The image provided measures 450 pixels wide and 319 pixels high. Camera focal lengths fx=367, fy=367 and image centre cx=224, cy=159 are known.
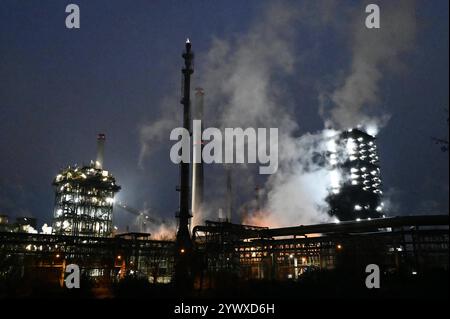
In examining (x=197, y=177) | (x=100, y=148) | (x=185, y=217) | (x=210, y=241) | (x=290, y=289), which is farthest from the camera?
(x=100, y=148)

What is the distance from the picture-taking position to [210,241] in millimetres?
28484

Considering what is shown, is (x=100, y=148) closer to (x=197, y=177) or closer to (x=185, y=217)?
(x=197, y=177)

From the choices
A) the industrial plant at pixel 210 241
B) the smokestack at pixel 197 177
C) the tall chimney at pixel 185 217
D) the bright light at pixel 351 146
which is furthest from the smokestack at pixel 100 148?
the bright light at pixel 351 146

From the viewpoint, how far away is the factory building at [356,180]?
55.5 metres

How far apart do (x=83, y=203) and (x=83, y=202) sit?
156 millimetres

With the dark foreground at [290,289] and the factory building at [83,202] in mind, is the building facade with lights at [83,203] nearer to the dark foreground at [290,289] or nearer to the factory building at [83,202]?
the factory building at [83,202]

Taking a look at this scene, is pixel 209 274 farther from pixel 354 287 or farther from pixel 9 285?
pixel 9 285

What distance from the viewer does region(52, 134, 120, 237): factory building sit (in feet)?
182

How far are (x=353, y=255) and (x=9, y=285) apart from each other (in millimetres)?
20026

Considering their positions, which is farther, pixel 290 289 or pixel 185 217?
pixel 185 217

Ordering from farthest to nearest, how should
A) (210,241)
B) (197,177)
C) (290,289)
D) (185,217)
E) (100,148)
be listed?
(100,148)
(197,177)
(185,217)
(210,241)
(290,289)

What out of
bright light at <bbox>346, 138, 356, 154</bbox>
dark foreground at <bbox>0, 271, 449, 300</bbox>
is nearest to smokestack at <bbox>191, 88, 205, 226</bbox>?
bright light at <bbox>346, 138, 356, 154</bbox>

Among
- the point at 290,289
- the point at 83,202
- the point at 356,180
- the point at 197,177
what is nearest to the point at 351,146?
the point at 356,180
